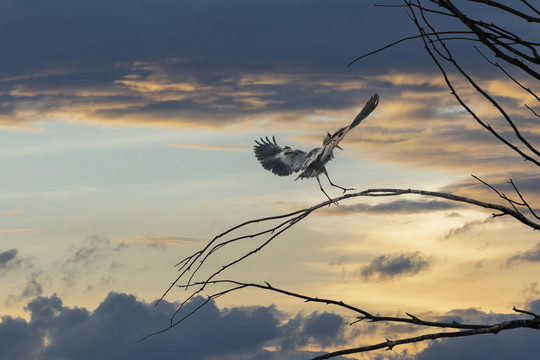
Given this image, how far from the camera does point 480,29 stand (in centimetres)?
519

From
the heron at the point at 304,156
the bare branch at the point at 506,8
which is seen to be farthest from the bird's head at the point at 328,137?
the bare branch at the point at 506,8

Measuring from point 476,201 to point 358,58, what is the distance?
60.6 inches

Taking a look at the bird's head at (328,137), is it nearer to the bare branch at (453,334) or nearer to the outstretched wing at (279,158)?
the outstretched wing at (279,158)

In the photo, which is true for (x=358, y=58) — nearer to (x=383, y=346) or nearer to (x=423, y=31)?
(x=423, y=31)

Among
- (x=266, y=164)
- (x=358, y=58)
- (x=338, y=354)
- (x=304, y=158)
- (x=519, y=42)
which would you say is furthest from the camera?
(x=266, y=164)

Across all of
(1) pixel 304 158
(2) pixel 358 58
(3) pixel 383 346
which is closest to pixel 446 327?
(3) pixel 383 346

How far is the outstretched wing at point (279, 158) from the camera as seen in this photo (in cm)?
1365

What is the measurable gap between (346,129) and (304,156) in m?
2.69

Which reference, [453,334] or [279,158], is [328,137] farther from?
[453,334]

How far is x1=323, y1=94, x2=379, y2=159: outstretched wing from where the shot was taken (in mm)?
10461

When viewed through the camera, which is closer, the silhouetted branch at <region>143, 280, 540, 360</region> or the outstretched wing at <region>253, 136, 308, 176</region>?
the silhouetted branch at <region>143, 280, 540, 360</region>

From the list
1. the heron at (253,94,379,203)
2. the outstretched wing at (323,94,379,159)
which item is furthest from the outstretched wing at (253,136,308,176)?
the outstretched wing at (323,94,379,159)

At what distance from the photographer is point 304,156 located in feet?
44.3

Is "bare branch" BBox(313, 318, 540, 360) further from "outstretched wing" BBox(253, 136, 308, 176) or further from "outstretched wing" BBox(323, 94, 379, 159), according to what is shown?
"outstretched wing" BBox(253, 136, 308, 176)
